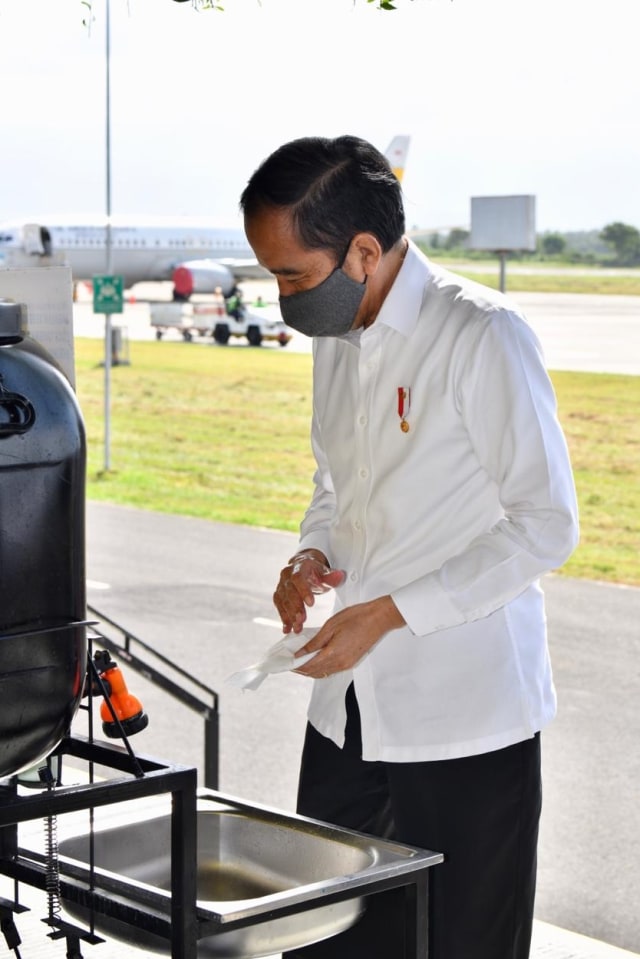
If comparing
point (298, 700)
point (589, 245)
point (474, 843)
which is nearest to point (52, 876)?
point (474, 843)

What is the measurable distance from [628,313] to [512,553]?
37.0 meters

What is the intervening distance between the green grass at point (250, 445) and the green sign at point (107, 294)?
6.82 ft

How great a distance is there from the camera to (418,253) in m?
2.27

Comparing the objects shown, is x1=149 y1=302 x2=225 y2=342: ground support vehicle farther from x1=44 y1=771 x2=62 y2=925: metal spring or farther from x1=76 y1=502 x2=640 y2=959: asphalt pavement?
x1=44 y1=771 x2=62 y2=925: metal spring

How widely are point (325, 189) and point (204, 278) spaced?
50342 mm

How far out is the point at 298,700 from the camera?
729cm

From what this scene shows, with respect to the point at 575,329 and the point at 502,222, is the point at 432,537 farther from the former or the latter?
the point at 575,329

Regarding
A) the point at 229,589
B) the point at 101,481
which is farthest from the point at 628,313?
the point at 229,589

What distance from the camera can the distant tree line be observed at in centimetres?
3988

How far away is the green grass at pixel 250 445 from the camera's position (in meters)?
14.3

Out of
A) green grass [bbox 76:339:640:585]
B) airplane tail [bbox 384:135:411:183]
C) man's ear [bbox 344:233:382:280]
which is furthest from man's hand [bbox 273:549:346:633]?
airplane tail [bbox 384:135:411:183]

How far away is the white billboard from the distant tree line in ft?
52.3

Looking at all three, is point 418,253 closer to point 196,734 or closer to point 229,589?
point 196,734

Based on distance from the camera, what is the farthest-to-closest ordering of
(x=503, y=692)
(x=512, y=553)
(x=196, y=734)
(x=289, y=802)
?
(x=196, y=734) < (x=289, y=802) < (x=503, y=692) < (x=512, y=553)
